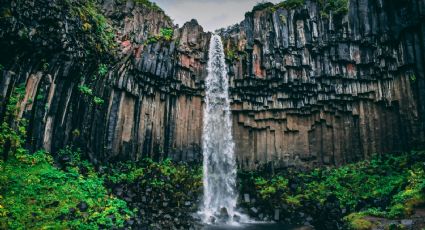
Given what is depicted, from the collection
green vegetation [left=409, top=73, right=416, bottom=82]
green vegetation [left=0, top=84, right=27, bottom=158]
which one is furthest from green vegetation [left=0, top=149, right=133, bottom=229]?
green vegetation [left=409, top=73, right=416, bottom=82]

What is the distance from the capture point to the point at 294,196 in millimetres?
21625

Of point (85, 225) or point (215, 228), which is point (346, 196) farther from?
point (85, 225)

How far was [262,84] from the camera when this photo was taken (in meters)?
24.8

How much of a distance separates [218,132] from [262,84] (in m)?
4.81

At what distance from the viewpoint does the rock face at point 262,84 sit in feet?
62.4

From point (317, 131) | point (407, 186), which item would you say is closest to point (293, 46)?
point (317, 131)

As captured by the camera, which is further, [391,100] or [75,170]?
[391,100]

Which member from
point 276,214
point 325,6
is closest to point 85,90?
point 276,214

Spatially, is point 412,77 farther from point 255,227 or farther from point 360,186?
point 255,227

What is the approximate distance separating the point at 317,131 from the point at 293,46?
6522 mm

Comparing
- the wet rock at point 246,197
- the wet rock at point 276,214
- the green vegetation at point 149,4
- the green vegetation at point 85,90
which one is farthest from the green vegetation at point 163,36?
the wet rock at point 276,214

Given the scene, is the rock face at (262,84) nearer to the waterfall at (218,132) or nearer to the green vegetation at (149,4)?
the green vegetation at (149,4)

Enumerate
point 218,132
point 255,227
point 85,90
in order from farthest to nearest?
1. point 218,132
2. point 85,90
3. point 255,227

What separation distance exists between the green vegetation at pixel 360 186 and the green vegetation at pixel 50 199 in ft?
34.0
